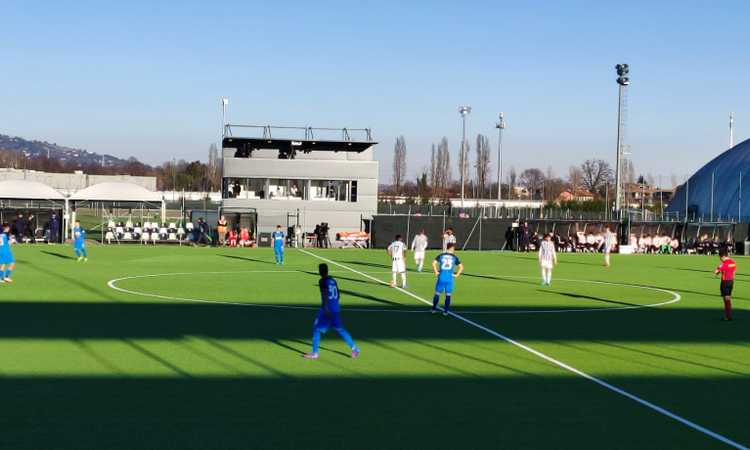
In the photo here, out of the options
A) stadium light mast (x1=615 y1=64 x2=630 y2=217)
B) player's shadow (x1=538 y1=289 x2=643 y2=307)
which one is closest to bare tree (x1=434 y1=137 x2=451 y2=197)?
stadium light mast (x1=615 y1=64 x2=630 y2=217)

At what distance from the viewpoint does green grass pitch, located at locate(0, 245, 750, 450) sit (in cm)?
1036

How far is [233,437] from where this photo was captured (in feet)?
32.7

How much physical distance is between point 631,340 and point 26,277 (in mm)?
22201

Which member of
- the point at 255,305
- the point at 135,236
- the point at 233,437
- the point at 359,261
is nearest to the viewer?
the point at 233,437

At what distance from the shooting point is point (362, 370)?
14523mm

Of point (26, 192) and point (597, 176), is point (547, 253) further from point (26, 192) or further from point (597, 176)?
point (597, 176)

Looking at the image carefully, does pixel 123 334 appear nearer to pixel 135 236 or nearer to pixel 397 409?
pixel 397 409

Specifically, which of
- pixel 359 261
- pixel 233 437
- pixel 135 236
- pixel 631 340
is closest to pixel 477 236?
pixel 359 261

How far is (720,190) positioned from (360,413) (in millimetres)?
95615

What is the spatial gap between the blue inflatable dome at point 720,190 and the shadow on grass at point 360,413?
8373cm

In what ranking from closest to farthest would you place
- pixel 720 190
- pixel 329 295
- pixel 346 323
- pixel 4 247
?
pixel 329 295 < pixel 346 323 < pixel 4 247 < pixel 720 190

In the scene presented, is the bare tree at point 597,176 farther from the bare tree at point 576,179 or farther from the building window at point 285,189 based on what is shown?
the building window at point 285,189

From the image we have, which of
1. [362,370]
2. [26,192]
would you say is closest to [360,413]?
[362,370]

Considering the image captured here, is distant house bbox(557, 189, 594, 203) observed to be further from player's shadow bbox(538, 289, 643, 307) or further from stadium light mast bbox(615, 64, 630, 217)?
player's shadow bbox(538, 289, 643, 307)
